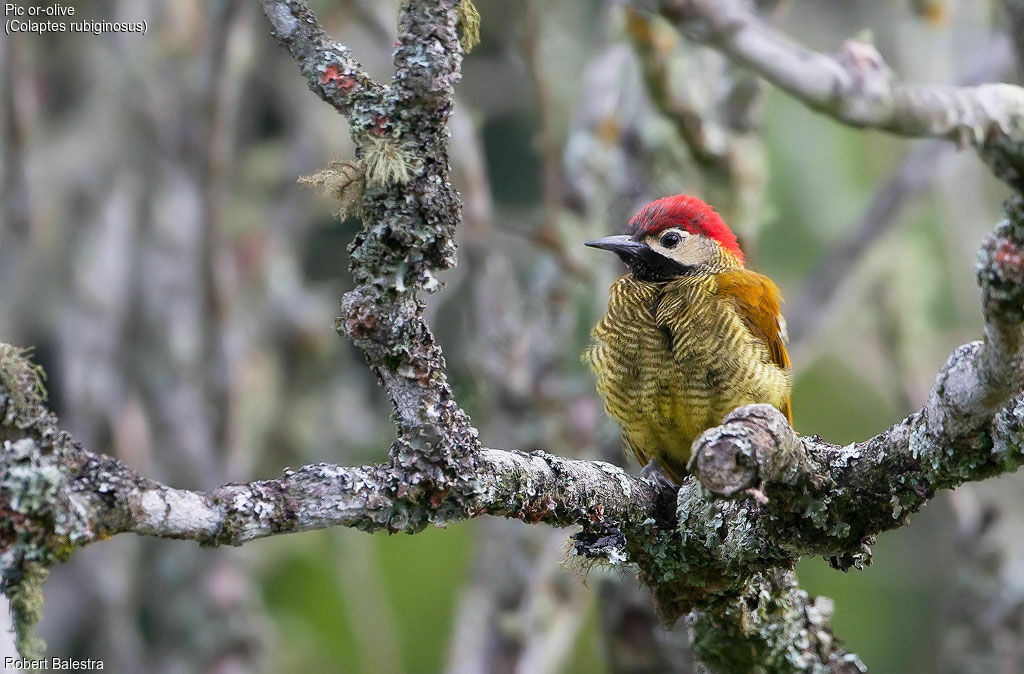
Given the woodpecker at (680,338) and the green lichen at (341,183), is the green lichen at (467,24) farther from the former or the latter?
the woodpecker at (680,338)

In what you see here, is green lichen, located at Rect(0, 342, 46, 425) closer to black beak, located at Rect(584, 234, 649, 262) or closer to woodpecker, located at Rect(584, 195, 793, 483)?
woodpecker, located at Rect(584, 195, 793, 483)

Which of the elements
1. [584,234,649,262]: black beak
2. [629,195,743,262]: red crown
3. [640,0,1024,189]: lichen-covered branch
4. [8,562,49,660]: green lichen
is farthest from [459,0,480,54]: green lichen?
[629,195,743,262]: red crown

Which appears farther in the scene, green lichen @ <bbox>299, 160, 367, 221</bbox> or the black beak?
the black beak

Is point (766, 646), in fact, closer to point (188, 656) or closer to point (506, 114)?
point (188, 656)

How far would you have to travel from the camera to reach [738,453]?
2301mm

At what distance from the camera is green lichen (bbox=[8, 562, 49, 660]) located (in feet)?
6.03

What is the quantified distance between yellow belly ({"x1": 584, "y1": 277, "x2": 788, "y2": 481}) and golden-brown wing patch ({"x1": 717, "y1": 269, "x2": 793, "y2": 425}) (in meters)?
0.07

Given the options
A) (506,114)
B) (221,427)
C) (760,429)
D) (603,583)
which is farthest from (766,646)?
(506,114)

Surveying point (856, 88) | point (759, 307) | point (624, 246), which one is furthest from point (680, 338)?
point (856, 88)

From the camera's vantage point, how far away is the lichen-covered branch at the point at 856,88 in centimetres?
249

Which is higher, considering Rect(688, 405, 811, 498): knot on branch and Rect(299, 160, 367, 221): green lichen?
Rect(299, 160, 367, 221): green lichen

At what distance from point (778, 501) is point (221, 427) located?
13.2 feet

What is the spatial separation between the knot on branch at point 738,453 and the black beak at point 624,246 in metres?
1.95

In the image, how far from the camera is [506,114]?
8055 millimetres
